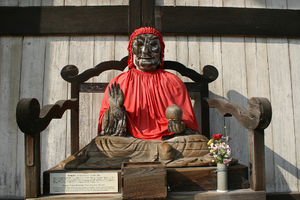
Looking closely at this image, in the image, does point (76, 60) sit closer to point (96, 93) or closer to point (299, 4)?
point (96, 93)

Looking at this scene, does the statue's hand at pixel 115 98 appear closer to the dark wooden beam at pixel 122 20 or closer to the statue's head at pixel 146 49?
the statue's head at pixel 146 49

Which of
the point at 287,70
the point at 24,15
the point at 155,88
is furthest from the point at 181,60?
the point at 24,15

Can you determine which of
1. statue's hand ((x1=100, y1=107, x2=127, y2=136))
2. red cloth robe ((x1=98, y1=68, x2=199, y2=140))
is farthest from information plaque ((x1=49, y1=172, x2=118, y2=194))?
red cloth robe ((x1=98, y1=68, x2=199, y2=140))

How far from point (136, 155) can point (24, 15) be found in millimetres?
2623

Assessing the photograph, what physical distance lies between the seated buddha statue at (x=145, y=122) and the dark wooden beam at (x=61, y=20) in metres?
0.76

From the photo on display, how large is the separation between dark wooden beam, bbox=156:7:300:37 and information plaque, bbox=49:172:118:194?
89.1 inches

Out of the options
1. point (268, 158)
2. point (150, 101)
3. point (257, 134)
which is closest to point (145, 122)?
point (150, 101)

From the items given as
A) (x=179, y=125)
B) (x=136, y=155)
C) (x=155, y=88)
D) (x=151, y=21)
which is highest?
(x=151, y=21)

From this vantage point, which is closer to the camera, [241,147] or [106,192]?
[106,192]

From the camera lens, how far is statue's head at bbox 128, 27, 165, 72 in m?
3.08

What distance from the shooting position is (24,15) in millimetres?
3779

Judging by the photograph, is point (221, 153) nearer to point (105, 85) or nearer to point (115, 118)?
point (115, 118)

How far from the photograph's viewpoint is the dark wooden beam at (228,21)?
3.77m

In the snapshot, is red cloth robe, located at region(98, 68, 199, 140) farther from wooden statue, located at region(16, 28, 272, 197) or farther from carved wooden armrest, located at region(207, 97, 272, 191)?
carved wooden armrest, located at region(207, 97, 272, 191)
